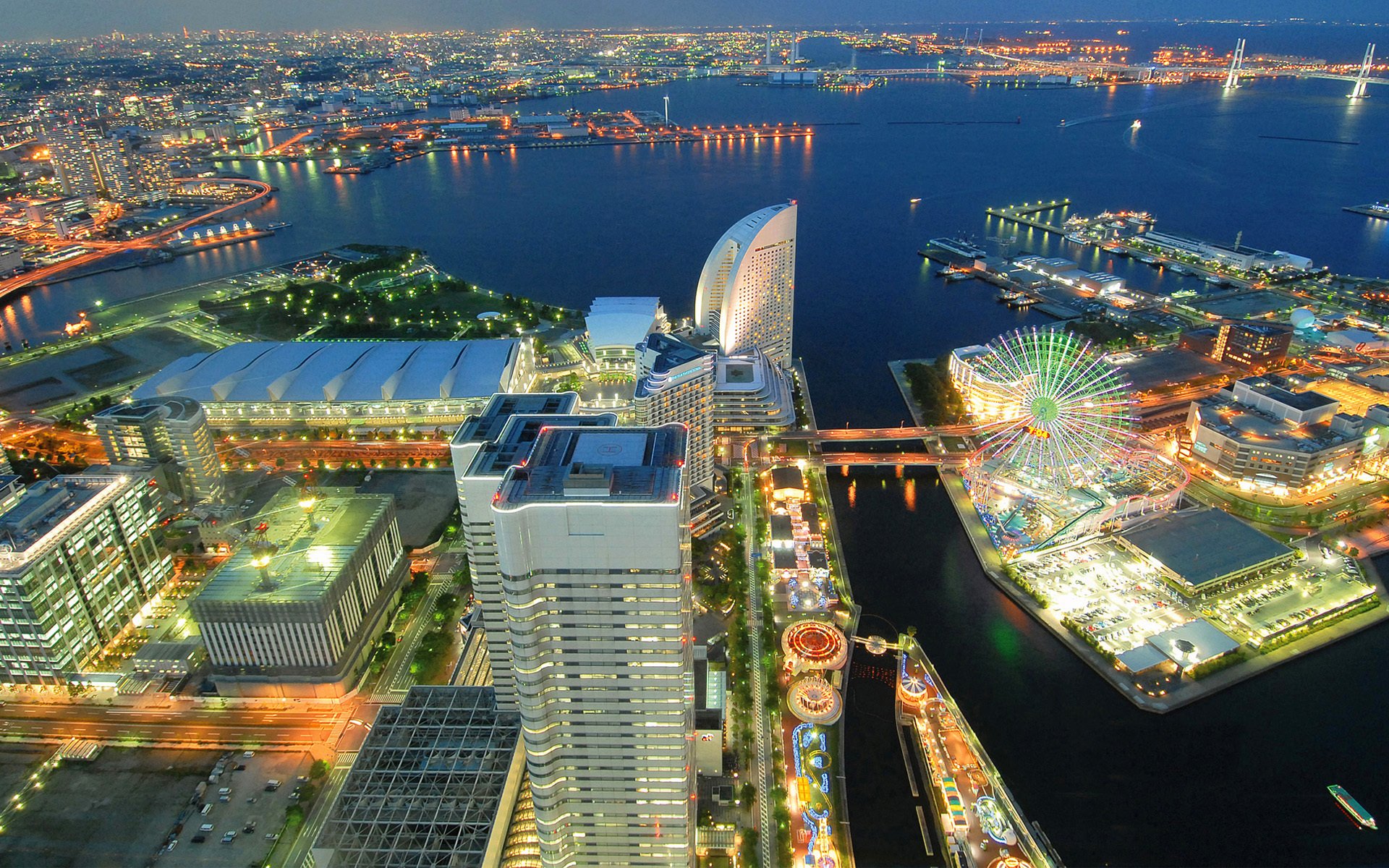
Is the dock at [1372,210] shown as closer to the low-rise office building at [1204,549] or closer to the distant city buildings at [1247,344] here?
the distant city buildings at [1247,344]

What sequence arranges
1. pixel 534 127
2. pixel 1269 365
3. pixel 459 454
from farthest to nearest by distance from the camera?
1. pixel 534 127
2. pixel 1269 365
3. pixel 459 454

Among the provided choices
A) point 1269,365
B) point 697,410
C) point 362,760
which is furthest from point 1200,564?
point 362,760

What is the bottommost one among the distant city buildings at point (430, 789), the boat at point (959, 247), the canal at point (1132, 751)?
the canal at point (1132, 751)

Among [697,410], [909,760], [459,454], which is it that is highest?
[459,454]

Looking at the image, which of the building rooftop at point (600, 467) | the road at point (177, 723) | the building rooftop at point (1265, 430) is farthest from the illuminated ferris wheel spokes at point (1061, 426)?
the road at point (177, 723)

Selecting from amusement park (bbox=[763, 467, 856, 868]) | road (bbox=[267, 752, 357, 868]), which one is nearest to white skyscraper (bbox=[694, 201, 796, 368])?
amusement park (bbox=[763, 467, 856, 868])

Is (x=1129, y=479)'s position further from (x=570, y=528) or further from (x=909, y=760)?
(x=570, y=528)

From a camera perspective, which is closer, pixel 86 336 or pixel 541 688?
pixel 541 688

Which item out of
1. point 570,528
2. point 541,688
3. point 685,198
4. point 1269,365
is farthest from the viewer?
point 685,198
